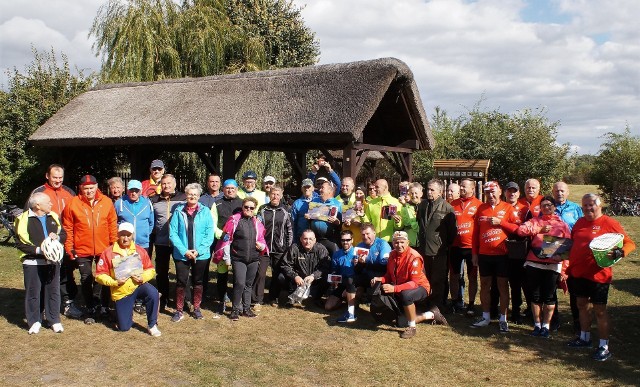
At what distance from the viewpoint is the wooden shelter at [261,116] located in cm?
962

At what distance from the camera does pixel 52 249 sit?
554 centimetres

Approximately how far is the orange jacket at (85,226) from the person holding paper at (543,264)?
15.5 feet

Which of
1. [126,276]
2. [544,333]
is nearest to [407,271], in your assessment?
[544,333]

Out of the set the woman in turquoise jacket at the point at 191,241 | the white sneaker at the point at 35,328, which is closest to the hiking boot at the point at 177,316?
the woman in turquoise jacket at the point at 191,241

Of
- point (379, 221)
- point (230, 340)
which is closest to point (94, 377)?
point (230, 340)

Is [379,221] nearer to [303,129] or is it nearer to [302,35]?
[303,129]

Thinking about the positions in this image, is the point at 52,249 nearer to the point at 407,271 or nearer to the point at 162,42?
the point at 407,271

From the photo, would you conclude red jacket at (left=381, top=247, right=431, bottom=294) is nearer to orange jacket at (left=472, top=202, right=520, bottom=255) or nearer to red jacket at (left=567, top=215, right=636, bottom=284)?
orange jacket at (left=472, top=202, right=520, bottom=255)

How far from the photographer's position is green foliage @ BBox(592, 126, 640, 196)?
24.5m

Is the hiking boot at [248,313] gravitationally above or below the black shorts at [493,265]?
below

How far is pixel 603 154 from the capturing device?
85.3ft

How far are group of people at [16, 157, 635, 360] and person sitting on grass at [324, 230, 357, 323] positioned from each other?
0.02 metres

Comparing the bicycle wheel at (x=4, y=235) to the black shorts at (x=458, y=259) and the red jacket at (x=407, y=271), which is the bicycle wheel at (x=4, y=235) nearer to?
the red jacket at (x=407, y=271)

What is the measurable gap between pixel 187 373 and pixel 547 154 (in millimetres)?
20651
